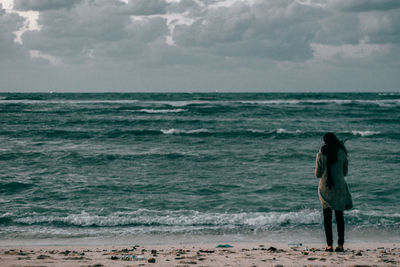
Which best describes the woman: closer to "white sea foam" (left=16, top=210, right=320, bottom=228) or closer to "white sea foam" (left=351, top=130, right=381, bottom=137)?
"white sea foam" (left=16, top=210, right=320, bottom=228)

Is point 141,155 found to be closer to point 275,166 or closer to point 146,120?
point 275,166

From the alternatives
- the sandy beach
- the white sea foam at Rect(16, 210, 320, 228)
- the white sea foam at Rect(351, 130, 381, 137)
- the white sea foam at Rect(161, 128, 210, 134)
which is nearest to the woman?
the sandy beach

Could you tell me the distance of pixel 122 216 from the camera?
24.8ft

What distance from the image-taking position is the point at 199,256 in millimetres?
4961

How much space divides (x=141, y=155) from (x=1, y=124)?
15.8m

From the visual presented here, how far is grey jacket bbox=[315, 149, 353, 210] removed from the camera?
489 centimetres

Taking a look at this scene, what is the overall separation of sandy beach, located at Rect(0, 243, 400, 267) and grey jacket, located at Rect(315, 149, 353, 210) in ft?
2.26

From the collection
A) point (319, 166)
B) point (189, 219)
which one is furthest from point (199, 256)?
point (189, 219)

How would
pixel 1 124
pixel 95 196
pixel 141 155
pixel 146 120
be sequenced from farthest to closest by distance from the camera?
pixel 146 120
pixel 1 124
pixel 141 155
pixel 95 196

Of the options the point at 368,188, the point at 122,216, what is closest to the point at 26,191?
the point at 122,216

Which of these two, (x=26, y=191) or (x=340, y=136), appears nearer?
(x=26, y=191)

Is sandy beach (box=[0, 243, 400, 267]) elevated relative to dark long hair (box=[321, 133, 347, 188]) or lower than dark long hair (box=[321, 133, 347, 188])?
lower

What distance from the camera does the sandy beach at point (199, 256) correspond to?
4.56 meters

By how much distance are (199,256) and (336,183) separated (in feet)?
6.76
